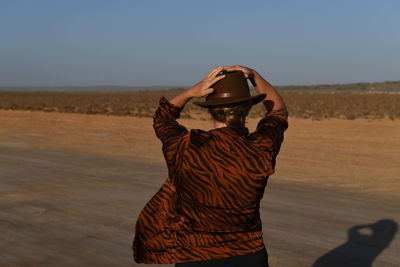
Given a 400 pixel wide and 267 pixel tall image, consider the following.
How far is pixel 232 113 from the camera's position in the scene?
8.21 feet

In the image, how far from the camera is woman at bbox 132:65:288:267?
2514 millimetres

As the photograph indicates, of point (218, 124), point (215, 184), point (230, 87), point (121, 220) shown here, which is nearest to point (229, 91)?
point (230, 87)

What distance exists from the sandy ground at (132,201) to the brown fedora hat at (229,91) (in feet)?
12.7

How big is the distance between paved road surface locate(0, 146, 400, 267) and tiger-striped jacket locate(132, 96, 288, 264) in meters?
3.57

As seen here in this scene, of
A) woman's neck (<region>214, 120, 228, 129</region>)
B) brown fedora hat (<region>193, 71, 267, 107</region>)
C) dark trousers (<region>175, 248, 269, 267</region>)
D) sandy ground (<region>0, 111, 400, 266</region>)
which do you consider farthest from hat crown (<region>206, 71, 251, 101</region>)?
sandy ground (<region>0, 111, 400, 266</region>)

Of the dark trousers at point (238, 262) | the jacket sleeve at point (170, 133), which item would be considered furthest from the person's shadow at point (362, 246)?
the jacket sleeve at point (170, 133)

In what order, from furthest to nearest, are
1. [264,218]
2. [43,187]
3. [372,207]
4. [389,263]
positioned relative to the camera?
[43,187], [372,207], [264,218], [389,263]

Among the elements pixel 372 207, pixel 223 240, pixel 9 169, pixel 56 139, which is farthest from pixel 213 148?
pixel 56 139

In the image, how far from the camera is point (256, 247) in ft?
8.77

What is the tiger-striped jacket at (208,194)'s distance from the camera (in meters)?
2.52

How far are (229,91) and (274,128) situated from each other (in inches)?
10.9

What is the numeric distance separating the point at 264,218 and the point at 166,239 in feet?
18.6

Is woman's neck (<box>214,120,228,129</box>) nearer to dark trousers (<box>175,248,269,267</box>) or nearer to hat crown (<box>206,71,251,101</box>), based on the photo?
hat crown (<box>206,71,251,101</box>)

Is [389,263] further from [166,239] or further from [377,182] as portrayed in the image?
[377,182]
